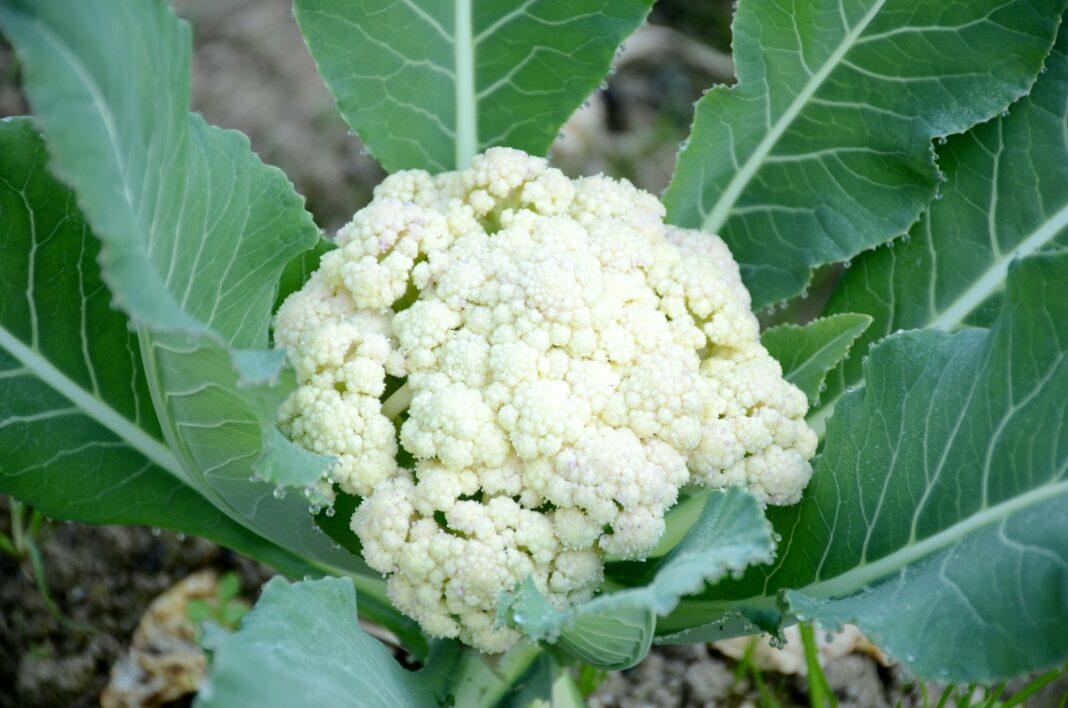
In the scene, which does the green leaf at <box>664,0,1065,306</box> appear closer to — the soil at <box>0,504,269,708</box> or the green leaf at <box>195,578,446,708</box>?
the green leaf at <box>195,578,446,708</box>

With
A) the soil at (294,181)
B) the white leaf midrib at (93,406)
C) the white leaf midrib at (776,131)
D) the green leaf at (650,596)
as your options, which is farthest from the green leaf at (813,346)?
the white leaf midrib at (93,406)

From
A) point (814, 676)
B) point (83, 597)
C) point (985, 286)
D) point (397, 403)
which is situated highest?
point (985, 286)

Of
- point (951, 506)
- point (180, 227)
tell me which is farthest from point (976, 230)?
point (180, 227)

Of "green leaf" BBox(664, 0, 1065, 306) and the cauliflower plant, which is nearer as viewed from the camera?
the cauliflower plant

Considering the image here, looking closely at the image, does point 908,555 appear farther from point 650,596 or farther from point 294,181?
point 294,181

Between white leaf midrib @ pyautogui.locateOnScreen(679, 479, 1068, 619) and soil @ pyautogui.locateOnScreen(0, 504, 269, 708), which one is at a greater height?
white leaf midrib @ pyautogui.locateOnScreen(679, 479, 1068, 619)

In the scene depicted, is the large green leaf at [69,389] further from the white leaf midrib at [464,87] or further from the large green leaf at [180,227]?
the white leaf midrib at [464,87]

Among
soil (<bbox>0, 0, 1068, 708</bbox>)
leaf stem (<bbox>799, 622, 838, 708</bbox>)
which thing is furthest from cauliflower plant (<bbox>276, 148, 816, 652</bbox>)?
soil (<bbox>0, 0, 1068, 708</bbox>)
